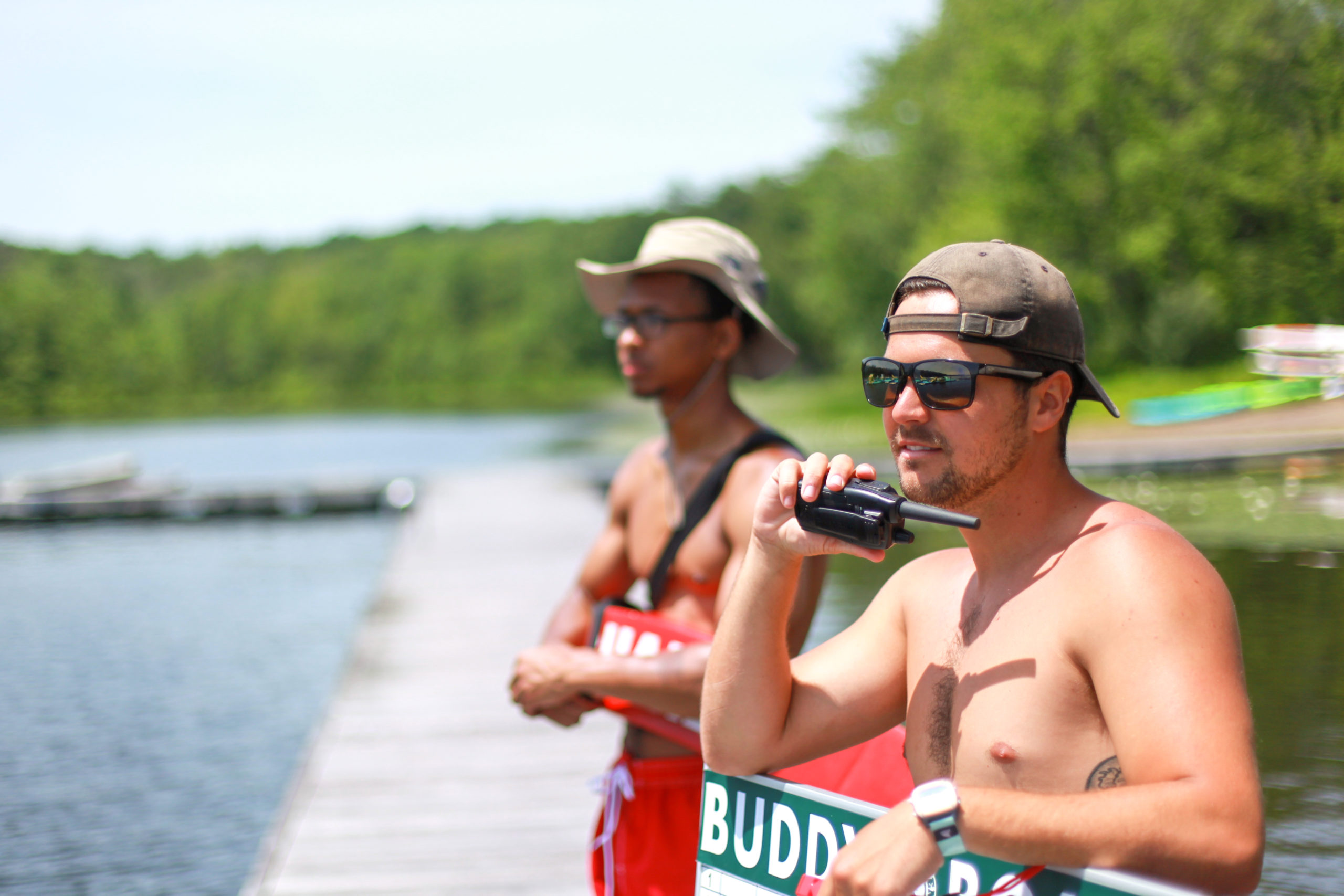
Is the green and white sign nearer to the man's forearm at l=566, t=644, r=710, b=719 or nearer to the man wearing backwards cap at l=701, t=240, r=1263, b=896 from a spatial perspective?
the man wearing backwards cap at l=701, t=240, r=1263, b=896

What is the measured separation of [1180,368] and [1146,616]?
154cm

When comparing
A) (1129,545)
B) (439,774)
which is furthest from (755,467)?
(439,774)

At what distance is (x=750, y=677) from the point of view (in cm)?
172

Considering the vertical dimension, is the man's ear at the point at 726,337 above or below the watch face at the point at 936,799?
above

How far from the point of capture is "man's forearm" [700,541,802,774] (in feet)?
5.58

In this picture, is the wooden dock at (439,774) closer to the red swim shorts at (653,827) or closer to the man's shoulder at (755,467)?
the red swim shorts at (653,827)

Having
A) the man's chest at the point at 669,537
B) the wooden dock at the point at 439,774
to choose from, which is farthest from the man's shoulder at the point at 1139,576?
the wooden dock at the point at 439,774

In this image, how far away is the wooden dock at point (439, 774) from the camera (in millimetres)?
4648

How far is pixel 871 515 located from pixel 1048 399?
0.92ft

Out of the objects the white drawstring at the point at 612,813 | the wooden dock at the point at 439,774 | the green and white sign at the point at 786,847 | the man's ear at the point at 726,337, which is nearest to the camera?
the green and white sign at the point at 786,847

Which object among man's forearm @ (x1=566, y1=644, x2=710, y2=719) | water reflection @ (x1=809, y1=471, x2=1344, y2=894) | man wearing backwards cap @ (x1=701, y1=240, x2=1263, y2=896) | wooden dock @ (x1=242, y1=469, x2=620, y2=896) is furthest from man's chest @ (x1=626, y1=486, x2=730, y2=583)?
wooden dock @ (x1=242, y1=469, x2=620, y2=896)

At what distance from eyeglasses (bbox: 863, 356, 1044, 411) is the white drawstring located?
146cm

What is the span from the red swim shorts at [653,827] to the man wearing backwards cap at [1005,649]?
3.14 ft

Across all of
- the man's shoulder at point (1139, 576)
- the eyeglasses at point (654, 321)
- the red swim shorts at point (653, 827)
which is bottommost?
the red swim shorts at point (653, 827)
